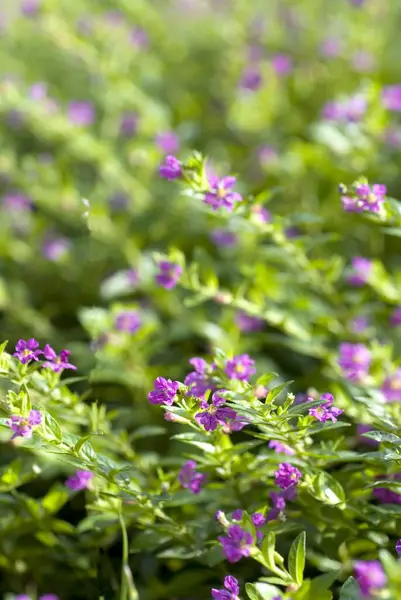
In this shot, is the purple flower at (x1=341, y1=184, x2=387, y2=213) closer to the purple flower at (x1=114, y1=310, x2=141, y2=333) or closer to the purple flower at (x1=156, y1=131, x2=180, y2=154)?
the purple flower at (x1=114, y1=310, x2=141, y2=333)

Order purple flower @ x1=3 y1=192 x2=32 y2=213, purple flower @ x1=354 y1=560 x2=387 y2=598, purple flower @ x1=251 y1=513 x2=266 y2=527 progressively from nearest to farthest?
purple flower @ x1=354 y1=560 x2=387 y2=598 < purple flower @ x1=251 y1=513 x2=266 y2=527 < purple flower @ x1=3 y1=192 x2=32 y2=213

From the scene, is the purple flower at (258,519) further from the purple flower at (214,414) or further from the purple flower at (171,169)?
the purple flower at (171,169)

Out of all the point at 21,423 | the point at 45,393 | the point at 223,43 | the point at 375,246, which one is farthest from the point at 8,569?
the point at 223,43

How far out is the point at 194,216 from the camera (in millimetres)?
2367

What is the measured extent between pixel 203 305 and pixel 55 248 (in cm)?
52

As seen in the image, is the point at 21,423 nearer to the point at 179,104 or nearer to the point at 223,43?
the point at 179,104

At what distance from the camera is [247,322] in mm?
2047

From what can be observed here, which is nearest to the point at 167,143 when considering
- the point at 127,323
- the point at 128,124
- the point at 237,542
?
the point at 128,124

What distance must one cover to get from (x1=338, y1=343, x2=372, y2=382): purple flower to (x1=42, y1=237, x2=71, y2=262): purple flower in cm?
103

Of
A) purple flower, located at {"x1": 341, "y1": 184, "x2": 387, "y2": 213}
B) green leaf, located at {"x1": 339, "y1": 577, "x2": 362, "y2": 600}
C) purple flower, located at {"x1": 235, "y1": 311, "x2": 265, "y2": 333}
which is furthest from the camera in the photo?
purple flower, located at {"x1": 235, "y1": 311, "x2": 265, "y2": 333}

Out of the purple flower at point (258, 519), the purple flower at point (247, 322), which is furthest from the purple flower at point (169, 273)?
the purple flower at point (258, 519)

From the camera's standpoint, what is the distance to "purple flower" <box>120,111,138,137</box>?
2742 millimetres

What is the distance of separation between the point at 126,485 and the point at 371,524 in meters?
0.43

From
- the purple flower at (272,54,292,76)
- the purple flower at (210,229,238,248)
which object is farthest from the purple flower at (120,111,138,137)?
the purple flower at (210,229,238,248)
